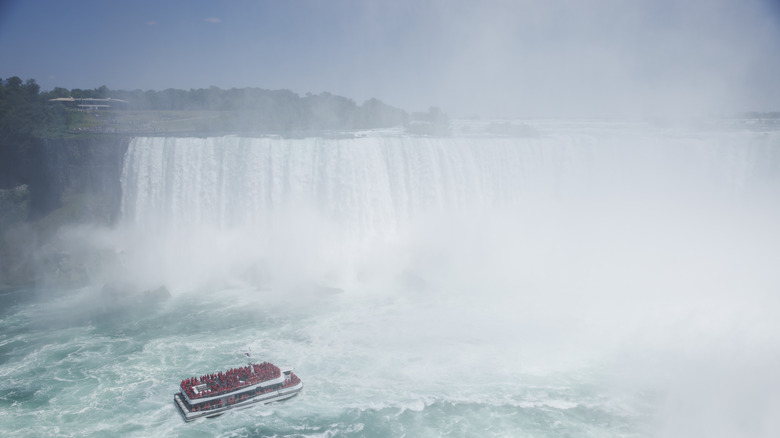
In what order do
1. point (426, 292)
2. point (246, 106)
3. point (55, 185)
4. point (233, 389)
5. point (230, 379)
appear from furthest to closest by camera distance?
point (246, 106), point (55, 185), point (426, 292), point (230, 379), point (233, 389)

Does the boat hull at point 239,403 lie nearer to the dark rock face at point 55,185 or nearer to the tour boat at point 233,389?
the tour boat at point 233,389

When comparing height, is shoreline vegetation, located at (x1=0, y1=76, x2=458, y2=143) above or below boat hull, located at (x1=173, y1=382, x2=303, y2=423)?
above

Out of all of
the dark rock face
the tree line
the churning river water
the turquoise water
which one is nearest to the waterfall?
the churning river water

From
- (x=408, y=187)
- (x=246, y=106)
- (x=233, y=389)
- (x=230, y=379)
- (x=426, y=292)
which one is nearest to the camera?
(x=233, y=389)

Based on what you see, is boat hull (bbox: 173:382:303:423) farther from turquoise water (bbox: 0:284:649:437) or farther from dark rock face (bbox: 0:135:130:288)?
dark rock face (bbox: 0:135:130:288)

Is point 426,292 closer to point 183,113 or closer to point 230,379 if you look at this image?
point 230,379

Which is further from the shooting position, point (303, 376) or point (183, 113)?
point (183, 113)

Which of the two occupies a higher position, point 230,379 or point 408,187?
point 408,187

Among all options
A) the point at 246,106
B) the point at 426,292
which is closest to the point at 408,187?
the point at 426,292

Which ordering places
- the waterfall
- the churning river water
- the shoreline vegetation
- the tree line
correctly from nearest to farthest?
the churning river water < the waterfall < the shoreline vegetation < the tree line
